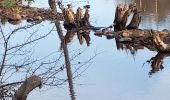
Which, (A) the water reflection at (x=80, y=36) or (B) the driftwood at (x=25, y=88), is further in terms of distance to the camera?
(A) the water reflection at (x=80, y=36)

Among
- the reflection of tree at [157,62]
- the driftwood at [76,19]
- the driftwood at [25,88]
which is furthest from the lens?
the driftwood at [76,19]

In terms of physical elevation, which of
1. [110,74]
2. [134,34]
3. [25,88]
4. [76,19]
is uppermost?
[25,88]

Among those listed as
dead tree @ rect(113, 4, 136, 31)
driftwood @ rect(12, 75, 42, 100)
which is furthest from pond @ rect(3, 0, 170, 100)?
driftwood @ rect(12, 75, 42, 100)

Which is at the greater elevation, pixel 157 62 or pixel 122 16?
pixel 122 16

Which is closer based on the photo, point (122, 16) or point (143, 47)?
point (143, 47)


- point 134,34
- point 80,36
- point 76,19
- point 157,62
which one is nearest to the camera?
point 157,62

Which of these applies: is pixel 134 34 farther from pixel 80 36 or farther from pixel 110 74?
pixel 110 74

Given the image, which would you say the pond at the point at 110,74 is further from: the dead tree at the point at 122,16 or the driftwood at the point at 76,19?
the dead tree at the point at 122,16

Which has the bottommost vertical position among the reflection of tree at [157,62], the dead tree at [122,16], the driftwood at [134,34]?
the reflection of tree at [157,62]

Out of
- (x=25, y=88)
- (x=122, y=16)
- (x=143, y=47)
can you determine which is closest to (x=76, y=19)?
(x=122, y=16)

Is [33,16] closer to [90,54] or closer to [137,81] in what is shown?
[90,54]

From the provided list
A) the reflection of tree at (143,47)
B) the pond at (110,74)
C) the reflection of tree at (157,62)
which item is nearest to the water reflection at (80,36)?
the pond at (110,74)

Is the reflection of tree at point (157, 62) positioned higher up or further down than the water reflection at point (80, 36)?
further down

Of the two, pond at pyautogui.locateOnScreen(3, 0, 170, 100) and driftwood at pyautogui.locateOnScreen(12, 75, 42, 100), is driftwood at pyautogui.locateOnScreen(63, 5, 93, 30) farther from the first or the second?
driftwood at pyautogui.locateOnScreen(12, 75, 42, 100)
